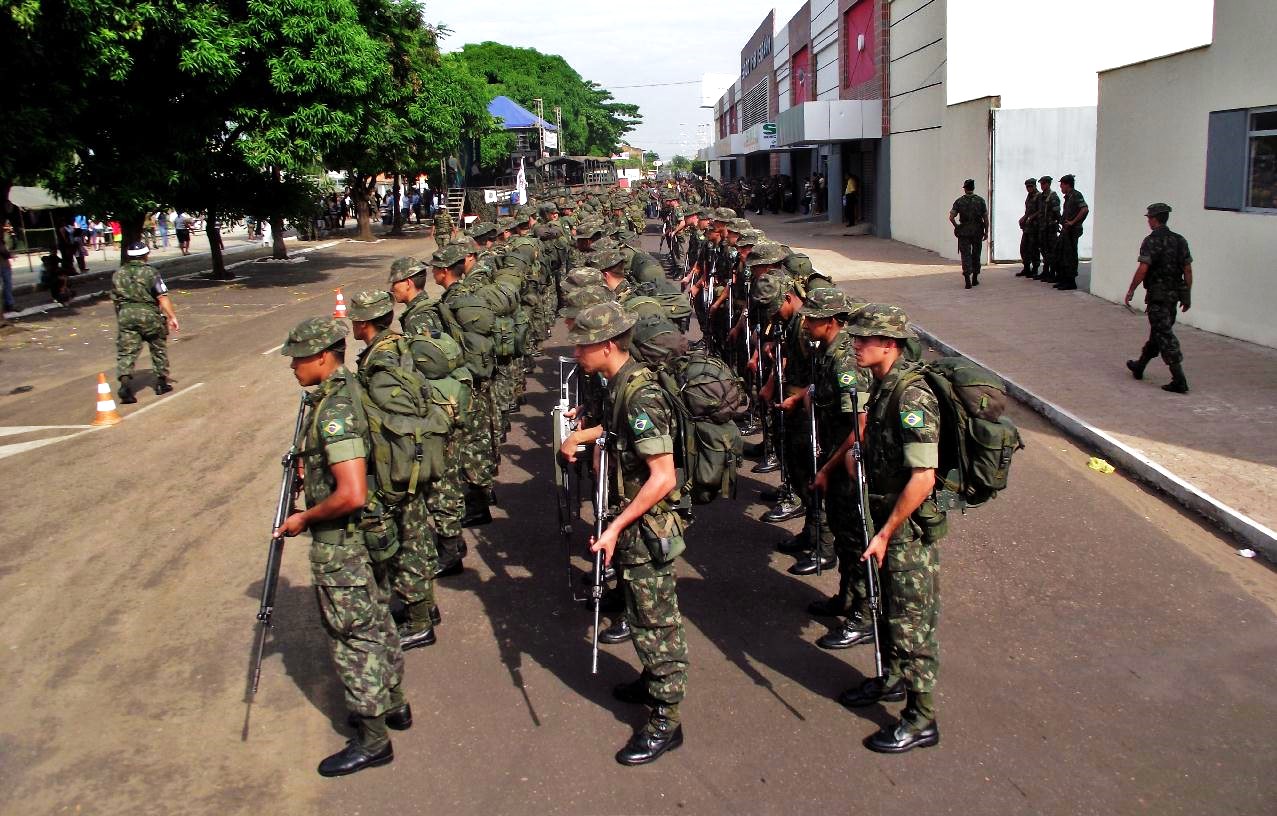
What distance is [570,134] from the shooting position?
302ft

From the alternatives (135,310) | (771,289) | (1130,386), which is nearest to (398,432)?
(771,289)

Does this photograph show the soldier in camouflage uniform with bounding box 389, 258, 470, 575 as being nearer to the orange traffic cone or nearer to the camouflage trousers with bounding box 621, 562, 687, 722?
the camouflage trousers with bounding box 621, 562, 687, 722

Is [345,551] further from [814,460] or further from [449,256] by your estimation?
[449,256]

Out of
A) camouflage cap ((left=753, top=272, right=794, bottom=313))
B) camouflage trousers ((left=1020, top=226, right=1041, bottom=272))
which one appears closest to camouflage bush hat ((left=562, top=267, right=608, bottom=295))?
camouflage cap ((left=753, top=272, right=794, bottom=313))

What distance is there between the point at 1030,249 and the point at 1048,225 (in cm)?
83

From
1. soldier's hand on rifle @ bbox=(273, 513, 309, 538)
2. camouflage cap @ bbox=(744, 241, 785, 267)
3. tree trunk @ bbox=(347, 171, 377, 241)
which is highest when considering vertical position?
tree trunk @ bbox=(347, 171, 377, 241)

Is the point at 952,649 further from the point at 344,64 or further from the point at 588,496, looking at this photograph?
the point at 344,64

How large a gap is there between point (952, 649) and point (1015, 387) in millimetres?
5353

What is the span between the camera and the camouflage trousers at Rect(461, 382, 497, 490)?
6.81m

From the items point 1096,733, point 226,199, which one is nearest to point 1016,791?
point 1096,733

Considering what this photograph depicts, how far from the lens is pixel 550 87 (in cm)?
8694

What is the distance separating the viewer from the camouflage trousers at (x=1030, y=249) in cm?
1644

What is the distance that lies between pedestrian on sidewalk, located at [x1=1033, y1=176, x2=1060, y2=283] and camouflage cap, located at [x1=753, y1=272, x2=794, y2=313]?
32.9ft

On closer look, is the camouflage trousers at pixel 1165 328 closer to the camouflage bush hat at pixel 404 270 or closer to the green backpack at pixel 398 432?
the camouflage bush hat at pixel 404 270
